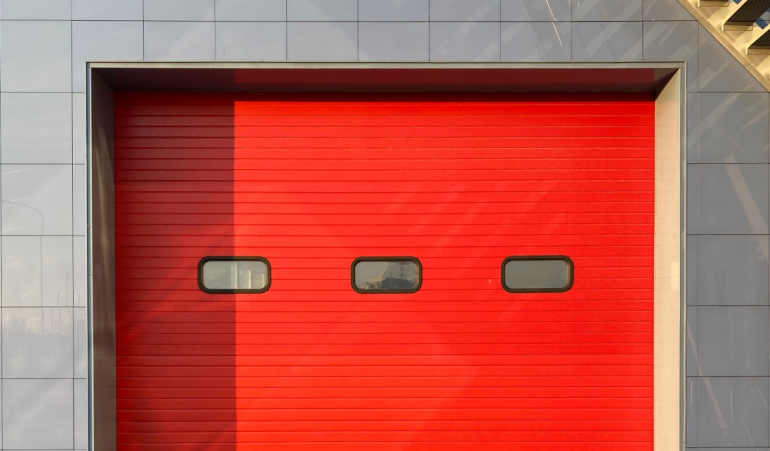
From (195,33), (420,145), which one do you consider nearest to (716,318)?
(420,145)

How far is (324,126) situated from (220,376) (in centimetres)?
241

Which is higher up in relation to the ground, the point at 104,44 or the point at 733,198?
the point at 104,44

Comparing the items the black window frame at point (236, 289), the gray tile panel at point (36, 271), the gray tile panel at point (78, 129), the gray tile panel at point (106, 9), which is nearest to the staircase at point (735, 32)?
the black window frame at point (236, 289)

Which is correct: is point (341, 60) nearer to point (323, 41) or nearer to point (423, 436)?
point (323, 41)

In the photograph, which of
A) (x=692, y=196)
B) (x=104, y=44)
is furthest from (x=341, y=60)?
(x=692, y=196)

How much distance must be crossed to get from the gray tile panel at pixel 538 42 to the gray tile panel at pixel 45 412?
4.52 metres

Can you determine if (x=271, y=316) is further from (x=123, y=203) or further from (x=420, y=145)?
(x=420, y=145)

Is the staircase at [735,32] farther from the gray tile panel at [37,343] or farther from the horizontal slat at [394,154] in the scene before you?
the gray tile panel at [37,343]

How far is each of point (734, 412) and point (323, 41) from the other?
15.0 ft

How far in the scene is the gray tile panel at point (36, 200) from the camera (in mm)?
5027

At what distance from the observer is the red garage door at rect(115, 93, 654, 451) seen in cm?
551

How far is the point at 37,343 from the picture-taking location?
502cm

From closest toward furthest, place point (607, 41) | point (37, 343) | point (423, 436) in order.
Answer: point (37, 343) < point (607, 41) < point (423, 436)

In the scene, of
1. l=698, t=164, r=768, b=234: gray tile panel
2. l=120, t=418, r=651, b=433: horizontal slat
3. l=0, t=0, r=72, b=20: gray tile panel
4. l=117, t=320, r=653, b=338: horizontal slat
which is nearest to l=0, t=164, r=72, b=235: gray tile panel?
l=0, t=0, r=72, b=20: gray tile panel
